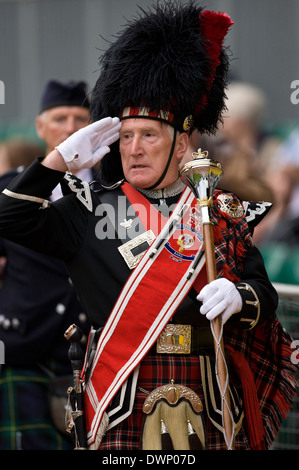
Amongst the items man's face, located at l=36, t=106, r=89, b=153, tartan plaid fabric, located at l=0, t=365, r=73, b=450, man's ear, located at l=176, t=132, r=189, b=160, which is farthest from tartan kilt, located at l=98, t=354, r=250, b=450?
man's face, located at l=36, t=106, r=89, b=153

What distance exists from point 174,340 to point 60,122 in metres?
2.92

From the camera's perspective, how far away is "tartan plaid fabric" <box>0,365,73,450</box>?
253 inches

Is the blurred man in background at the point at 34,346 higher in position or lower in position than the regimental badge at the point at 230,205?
lower

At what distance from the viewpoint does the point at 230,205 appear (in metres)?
4.83

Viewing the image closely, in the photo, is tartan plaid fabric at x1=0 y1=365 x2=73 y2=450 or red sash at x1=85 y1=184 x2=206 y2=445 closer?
red sash at x1=85 y1=184 x2=206 y2=445

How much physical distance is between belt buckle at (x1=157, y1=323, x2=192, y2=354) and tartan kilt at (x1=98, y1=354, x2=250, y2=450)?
0.03 meters

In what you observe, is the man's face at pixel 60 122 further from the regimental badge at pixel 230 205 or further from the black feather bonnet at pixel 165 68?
the regimental badge at pixel 230 205

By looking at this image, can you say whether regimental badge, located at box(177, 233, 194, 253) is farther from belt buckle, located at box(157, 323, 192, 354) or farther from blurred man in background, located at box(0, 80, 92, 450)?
blurred man in background, located at box(0, 80, 92, 450)

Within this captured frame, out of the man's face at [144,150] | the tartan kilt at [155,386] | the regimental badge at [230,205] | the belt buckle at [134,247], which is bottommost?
the tartan kilt at [155,386]

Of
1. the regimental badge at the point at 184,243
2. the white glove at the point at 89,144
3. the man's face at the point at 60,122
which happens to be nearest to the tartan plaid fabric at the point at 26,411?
the man's face at the point at 60,122

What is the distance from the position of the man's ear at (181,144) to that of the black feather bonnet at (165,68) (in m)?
0.04

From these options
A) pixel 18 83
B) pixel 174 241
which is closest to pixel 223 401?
pixel 174 241

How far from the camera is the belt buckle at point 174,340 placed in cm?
451

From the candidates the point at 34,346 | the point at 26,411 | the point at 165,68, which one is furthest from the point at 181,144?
the point at 26,411
